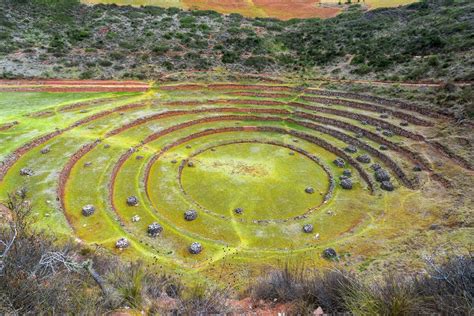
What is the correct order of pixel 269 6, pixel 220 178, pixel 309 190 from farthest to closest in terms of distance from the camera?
pixel 269 6
pixel 220 178
pixel 309 190

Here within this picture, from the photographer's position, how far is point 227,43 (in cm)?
6181

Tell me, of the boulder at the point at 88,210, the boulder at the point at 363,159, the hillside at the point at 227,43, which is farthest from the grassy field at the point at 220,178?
the hillside at the point at 227,43

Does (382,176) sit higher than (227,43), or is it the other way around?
(227,43)

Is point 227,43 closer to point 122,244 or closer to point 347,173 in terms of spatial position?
point 347,173

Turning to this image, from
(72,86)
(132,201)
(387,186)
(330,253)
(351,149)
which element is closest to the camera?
(330,253)

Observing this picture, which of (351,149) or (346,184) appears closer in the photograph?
(346,184)

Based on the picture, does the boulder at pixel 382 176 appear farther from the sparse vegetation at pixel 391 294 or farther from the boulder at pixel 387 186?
the sparse vegetation at pixel 391 294

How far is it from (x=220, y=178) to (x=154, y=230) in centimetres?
919

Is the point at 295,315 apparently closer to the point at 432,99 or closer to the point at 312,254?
the point at 312,254

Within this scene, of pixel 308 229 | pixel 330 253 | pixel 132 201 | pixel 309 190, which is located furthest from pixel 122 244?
pixel 309 190

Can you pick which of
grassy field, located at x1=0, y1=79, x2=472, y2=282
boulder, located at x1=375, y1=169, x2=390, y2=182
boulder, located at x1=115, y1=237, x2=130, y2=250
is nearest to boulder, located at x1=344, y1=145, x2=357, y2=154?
grassy field, located at x1=0, y1=79, x2=472, y2=282

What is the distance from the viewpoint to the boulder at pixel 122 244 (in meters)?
19.7

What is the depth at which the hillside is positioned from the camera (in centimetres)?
4681

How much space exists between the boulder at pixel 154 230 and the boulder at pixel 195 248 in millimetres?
2692
